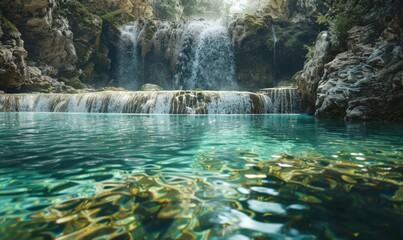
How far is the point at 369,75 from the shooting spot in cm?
1039

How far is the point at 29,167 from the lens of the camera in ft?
10.0

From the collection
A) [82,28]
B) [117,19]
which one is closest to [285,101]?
[117,19]

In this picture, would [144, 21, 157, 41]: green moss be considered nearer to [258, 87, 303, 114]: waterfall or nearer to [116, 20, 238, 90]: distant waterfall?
[116, 20, 238, 90]: distant waterfall

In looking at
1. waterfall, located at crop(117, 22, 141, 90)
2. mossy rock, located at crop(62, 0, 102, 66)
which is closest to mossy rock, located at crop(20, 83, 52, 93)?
mossy rock, located at crop(62, 0, 102, 66)

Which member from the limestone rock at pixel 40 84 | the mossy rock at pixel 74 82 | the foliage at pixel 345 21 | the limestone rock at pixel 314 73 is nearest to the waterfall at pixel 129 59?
the mossy rock at pixel 74 82

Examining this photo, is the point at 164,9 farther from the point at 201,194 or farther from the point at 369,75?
the point at 201,194

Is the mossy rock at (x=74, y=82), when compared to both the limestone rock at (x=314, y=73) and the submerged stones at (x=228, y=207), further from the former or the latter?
the submerged stones at (x=228, y=207)

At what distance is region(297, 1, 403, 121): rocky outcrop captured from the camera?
9.50 meters

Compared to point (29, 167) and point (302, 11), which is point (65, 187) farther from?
point (302, 11)

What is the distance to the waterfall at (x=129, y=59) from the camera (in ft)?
93.0

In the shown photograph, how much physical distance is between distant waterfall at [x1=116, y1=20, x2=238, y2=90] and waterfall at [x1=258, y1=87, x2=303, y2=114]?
1075 cm

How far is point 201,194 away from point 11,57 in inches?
873

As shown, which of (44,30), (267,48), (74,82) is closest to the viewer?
(44,30)

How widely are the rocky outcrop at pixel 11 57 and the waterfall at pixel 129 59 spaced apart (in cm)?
916
